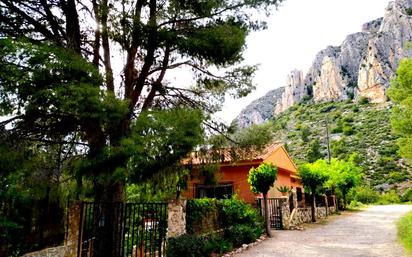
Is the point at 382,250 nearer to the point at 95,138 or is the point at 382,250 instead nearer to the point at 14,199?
the point at 95,138

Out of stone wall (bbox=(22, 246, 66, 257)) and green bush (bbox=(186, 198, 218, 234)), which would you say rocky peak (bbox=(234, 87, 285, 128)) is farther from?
stone wall (bbox=(22, 246, 66, 257))

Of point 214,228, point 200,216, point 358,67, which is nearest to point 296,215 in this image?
point 214,228

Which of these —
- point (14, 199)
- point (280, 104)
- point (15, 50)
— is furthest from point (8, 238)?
point (280, 104)

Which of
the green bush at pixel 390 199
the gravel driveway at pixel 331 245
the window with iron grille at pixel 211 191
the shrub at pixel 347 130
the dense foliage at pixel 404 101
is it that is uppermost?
the shrub at pixel 347 130

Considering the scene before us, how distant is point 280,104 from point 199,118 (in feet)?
288

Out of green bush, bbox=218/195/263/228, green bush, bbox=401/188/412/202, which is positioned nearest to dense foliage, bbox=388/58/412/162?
green bush, bbox=218/195/263/228

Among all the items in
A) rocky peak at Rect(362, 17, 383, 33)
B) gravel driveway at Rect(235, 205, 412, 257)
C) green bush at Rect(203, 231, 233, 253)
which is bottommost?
gravel driveway at Rect(235, 205, 412, 257)

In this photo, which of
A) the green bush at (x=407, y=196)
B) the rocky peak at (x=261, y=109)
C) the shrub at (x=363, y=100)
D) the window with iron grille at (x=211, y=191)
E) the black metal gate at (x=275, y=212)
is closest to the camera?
the black metal gate at (x=275, y=212)

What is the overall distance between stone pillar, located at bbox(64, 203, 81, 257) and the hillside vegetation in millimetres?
31658

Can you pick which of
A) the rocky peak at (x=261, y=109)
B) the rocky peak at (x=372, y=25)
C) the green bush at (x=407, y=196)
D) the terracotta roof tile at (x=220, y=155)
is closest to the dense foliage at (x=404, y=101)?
the terracotta roof tile at (x=220, y=155)

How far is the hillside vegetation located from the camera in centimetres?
4672

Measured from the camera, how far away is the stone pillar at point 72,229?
24.1ft

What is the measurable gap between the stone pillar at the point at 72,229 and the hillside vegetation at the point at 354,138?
104 ft

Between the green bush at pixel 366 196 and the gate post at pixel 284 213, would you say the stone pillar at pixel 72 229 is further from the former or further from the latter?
the green bush at pixel 366 196
